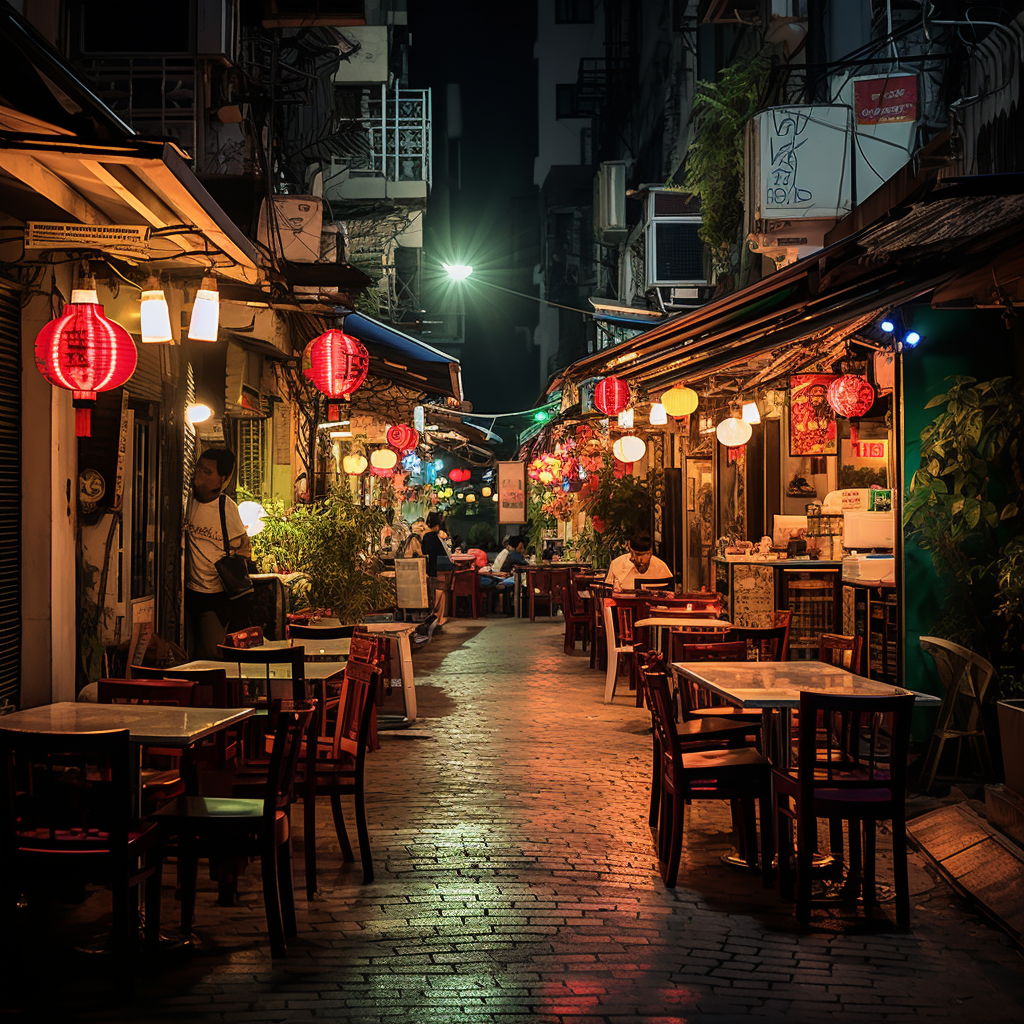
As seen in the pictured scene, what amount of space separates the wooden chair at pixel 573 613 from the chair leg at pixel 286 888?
428 inches

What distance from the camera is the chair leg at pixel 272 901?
15.4 feet

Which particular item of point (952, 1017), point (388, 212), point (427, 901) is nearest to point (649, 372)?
point (427, 901)

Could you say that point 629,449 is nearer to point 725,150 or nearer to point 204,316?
point 725,150

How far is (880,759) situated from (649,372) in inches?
218

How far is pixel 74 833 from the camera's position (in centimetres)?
431

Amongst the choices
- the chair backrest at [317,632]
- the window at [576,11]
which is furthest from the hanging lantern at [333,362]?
the window at [576,11]

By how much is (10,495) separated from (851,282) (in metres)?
5.98

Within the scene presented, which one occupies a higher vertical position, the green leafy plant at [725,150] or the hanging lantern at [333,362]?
the green leafy plant at [725,150]

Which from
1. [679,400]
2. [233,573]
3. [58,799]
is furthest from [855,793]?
[679,400]

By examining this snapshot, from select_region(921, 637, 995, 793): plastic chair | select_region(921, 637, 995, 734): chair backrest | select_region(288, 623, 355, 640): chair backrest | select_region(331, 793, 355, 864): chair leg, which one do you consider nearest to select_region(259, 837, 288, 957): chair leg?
select_region(331, 793, 355, 864): chair leg

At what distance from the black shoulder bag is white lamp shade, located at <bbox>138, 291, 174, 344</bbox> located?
2970 millimetres

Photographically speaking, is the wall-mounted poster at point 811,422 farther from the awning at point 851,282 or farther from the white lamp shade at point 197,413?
the white lamp shade at point 197,413

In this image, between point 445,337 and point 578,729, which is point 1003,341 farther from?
point 445,337

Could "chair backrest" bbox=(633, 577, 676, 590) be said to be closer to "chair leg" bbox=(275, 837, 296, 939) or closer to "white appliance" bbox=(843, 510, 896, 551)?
"white appliance" bbox=(843, 510, 896, 551)
